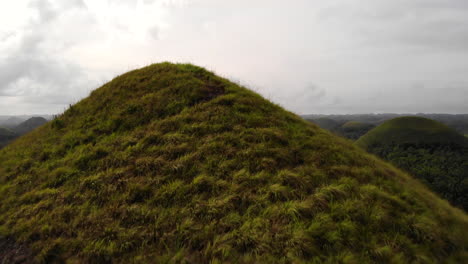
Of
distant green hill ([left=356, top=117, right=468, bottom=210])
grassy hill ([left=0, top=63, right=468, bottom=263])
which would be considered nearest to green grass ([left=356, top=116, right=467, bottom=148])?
distant green hill ([left=356, top=117, right=468, bottom=210])

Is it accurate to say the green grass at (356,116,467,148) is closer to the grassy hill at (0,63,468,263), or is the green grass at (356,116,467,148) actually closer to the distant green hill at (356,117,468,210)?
the distant green hill at (356,117,468,210)

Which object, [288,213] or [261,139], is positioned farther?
[261,139]

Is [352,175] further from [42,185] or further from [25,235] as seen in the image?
[42,185]

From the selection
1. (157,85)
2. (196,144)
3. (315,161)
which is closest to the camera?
(315,161)

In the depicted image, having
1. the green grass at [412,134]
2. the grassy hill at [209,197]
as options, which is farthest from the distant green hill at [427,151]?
the grassy hill at [209,197]

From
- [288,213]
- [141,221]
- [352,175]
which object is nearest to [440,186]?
[352,175]

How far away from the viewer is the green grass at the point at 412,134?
2458 inches

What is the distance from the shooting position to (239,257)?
3.98m

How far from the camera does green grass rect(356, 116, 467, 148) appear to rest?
6244cm

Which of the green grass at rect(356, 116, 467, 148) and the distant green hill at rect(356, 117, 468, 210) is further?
the green grass at rect(356, 116, 467, 148)

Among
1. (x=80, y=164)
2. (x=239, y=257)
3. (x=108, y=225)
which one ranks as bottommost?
(x=239, y=257)

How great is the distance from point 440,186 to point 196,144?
5365cm

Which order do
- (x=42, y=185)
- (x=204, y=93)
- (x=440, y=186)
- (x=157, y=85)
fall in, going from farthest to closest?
(x=440, y=186)
(x=157, y=85)
(x=204, y=93)
(x=42, y=185)

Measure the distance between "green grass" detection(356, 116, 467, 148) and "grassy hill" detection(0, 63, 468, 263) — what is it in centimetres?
6908
